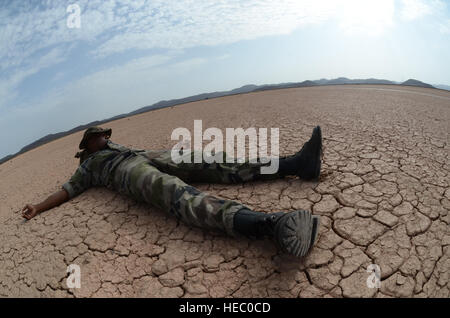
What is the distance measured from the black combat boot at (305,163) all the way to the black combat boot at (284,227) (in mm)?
581

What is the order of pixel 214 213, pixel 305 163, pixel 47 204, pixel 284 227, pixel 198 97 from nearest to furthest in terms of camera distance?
pixel 284 227 → pixel 214 213 → pixel 305 163 → pixel 47 204 → pixel 198 97

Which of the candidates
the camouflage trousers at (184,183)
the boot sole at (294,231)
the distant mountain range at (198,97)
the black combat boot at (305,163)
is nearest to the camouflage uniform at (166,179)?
the camouflage trousers at (184,183)

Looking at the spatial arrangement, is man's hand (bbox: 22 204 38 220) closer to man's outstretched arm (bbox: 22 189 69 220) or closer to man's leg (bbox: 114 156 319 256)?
man's outstretched arm (bbox: 22 189 69 220)

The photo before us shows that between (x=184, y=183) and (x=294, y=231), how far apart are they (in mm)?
698

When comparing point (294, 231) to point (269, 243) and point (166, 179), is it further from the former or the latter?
point (166, 179)

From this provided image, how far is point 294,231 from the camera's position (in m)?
1.01

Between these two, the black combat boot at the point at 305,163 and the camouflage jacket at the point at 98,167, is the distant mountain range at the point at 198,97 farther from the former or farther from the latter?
the black combat boot at the point at 305,163

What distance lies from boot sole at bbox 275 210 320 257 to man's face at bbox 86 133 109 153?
1575 mm

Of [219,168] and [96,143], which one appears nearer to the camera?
[219,168]

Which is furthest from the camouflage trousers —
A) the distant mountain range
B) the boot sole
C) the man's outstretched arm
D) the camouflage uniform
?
the distant mountain range

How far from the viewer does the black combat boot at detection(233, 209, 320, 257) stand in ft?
3.30

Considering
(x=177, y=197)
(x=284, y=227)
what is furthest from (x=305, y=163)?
(x=177, y=197)

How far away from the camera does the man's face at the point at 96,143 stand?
1.92 metres

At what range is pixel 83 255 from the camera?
56.0 inches
